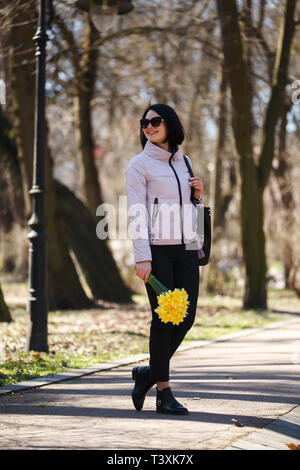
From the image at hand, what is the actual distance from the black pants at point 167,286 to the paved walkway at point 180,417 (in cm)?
38

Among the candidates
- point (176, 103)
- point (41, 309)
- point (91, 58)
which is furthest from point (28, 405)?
point (176, 103)

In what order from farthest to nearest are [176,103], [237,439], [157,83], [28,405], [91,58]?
1. [176,103]
2. [157,83]
3. [91,58]
4. [28,405]
5. [237,439]

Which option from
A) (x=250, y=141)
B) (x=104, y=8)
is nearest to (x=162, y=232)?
(x=104, y=8)

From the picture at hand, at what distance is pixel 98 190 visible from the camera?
18.2 metres

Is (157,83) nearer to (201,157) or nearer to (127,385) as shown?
(201,157)

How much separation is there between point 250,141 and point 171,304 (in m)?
10.1

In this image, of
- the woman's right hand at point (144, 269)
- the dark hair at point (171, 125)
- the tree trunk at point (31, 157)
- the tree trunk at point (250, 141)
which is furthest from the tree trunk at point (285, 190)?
the woman's right hand at point (144, 269)

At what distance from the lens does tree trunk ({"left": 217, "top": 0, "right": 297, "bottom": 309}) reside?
14.1 metres

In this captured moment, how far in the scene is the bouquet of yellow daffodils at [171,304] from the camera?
15.8 ft

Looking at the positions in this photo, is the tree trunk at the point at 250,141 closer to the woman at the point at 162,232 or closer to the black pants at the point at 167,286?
the woman at the point at 162,232

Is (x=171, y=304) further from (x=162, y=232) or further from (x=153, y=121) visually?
(x=153, y=121)

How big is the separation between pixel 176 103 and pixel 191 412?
726 inches

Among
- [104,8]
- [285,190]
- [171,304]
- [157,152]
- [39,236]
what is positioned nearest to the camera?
[171,304]

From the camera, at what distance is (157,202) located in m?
5.07
